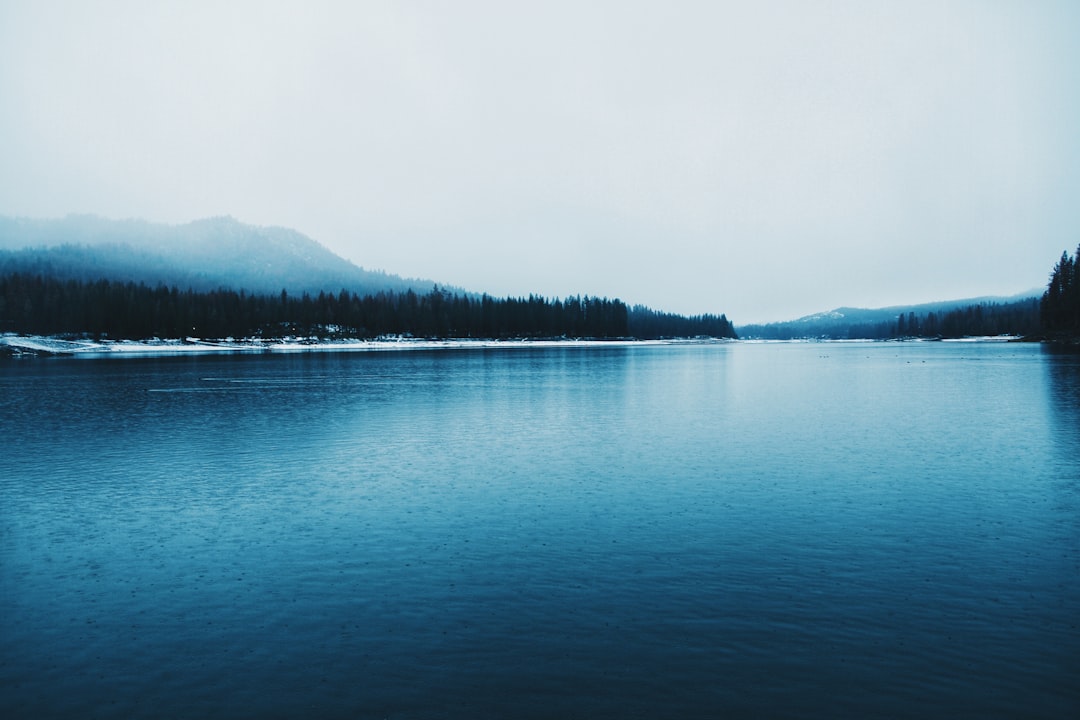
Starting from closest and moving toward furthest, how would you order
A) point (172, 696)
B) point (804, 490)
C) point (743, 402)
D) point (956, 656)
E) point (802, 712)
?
point (802, 712) < point (172, 696) < point (956, 656) < point (804, 490) < point (743, 402)

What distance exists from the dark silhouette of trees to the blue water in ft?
463

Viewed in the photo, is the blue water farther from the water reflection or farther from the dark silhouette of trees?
the dark silhouette of trees

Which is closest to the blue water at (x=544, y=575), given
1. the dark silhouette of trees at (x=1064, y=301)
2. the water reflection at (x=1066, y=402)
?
the water reflection at (x=1066, y=402)

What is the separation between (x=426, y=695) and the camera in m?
10.2

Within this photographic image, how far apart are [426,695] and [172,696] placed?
12.5ft

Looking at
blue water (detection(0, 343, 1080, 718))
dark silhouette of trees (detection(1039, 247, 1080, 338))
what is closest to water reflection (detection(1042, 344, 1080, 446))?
blue water (detection(0, 343, 1080, 718))

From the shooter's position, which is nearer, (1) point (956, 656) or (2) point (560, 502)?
(1) point (956, 656)

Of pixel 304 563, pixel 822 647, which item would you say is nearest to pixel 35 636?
pixel 304 563

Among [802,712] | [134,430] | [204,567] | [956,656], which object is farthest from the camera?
[134,430]

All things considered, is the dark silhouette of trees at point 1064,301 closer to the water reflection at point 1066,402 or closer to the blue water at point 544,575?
the water reflection at point 1066,402

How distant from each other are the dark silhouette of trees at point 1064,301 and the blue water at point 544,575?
463ft

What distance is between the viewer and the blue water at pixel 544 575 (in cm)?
1042

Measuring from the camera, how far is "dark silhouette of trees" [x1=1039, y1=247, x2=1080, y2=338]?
5728 inches

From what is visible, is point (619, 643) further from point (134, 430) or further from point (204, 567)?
point (134, 430)
